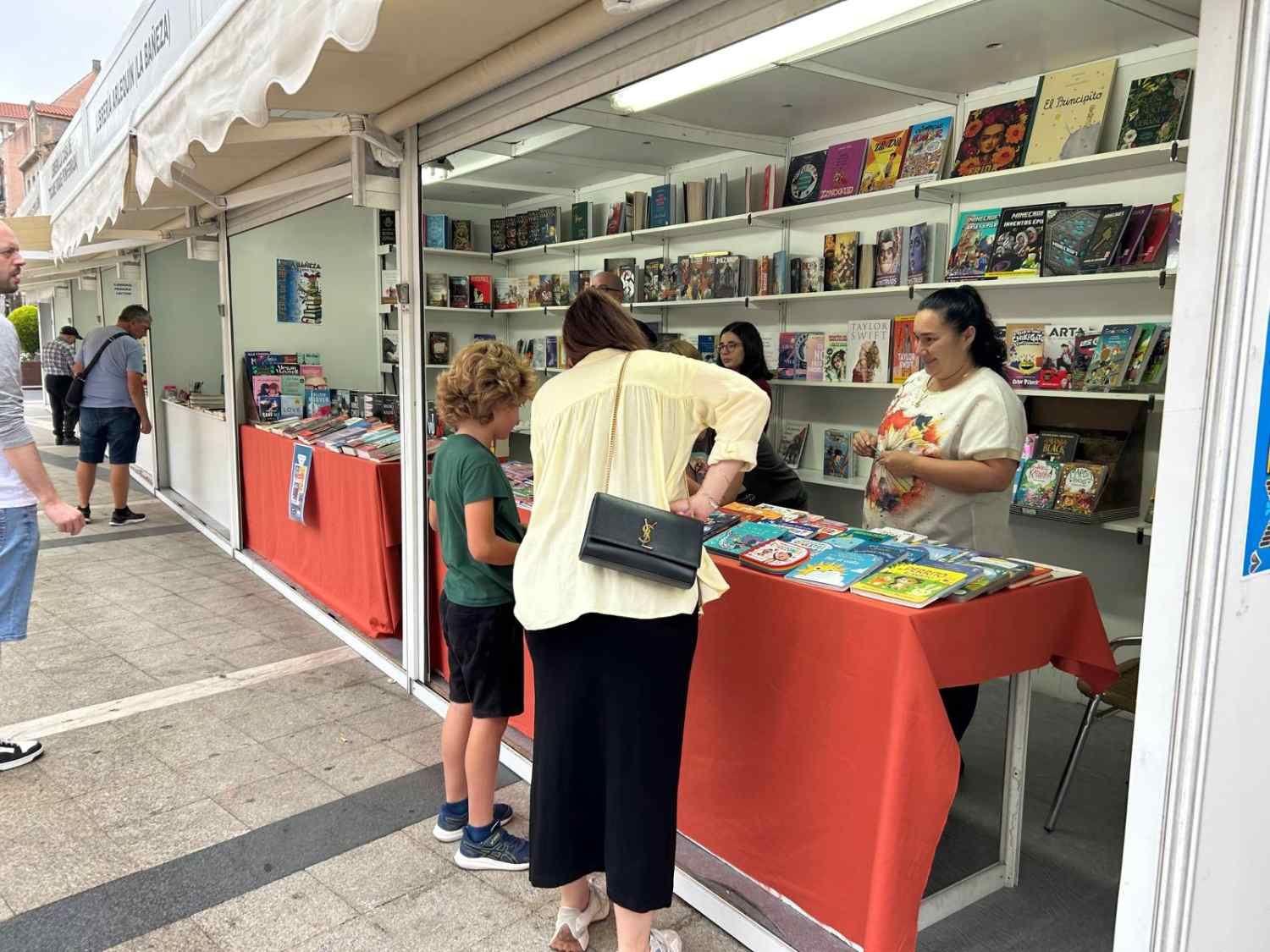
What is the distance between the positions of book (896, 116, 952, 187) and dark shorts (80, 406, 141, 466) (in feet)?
19.9

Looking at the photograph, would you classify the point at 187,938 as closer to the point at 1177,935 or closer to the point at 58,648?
the point at 1177,935

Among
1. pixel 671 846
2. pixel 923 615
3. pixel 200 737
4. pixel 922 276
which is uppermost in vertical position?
pixel 922 276

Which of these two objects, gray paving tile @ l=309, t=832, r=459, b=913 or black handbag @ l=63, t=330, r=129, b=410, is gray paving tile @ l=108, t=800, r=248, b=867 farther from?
black handbag @ l=63, t=330, r=129, b=410

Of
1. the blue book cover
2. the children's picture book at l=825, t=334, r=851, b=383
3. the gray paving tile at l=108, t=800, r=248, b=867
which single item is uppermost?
the blue book cover

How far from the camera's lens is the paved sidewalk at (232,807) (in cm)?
223

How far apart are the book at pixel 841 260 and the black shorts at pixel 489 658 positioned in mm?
2837

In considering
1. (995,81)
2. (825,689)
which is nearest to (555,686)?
(825,689)

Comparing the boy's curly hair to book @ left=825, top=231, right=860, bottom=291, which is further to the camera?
book @ left=825, top=231, right=860, bottom=291

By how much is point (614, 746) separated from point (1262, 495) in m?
1.29

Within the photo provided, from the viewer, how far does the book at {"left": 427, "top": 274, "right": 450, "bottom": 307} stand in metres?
6.68

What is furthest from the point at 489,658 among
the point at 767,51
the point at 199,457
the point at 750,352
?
the point at 199,457

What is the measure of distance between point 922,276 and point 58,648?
15.0 feet

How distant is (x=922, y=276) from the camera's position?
4.18 m

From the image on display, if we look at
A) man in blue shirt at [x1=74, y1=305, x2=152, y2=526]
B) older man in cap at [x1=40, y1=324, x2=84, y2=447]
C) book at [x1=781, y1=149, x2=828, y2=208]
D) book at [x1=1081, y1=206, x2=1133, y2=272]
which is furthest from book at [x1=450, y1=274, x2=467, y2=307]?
older man in cap at [x1=40, y1=324, x2=84, y2=447]
